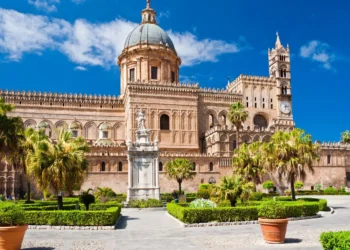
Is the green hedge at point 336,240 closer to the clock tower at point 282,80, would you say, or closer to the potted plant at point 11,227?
the potted plant at point 11,227

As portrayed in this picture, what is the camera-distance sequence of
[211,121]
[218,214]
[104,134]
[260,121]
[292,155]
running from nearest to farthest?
1. [218,214]
2. [292,155]
3. [104,134]
4. [211,121]
5. [260,121]

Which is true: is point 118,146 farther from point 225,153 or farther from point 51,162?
point 51,162

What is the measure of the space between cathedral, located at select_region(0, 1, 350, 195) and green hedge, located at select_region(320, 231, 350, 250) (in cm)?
3838

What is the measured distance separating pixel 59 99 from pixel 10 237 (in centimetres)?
4735

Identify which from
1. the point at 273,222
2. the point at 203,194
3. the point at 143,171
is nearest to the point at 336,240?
the point at 273,222

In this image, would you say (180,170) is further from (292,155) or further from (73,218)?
(73,218)

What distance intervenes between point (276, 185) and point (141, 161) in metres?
21.7

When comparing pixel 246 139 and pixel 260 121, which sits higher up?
pixel 260 121

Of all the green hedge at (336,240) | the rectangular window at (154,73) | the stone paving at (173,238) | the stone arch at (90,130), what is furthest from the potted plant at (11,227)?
the rectangular window at (154,73)

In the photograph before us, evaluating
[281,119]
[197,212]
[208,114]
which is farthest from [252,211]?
[281,119]

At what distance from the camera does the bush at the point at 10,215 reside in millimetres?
11175

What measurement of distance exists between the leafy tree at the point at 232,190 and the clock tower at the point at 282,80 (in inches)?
1689

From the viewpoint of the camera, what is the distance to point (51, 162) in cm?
2058

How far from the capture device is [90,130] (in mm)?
56844
